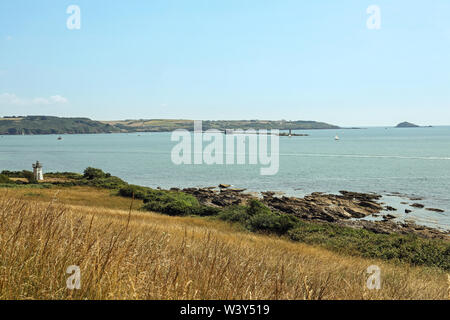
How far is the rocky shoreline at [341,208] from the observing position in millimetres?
32219

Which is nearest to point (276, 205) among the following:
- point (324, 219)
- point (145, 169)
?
point (324, 219)

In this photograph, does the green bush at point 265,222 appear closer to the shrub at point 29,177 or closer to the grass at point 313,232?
the grass at point 313,232

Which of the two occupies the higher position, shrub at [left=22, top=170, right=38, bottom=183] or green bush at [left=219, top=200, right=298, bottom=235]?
shrub at [left=22, top=170, right=38, bottom=183]

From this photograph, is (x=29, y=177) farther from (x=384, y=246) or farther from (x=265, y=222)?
(x=384, y=246)

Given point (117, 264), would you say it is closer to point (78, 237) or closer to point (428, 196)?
point (78, 237)

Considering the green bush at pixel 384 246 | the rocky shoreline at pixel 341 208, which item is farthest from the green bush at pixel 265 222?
the rocky shoreline at pixel 341 208

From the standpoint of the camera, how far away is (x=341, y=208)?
40062 mm

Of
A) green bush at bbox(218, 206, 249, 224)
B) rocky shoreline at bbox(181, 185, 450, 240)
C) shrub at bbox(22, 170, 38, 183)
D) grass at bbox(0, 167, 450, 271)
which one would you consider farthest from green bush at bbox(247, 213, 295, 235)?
shrub at bbox(22, 170, 38, 183)

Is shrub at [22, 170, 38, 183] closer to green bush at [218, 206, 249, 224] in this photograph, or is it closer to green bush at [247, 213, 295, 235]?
green bush at [218, 206, 249, 224]

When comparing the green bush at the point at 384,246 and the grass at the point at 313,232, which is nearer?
the green bush at the point at 384,246

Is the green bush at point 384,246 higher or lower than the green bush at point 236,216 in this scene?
higher

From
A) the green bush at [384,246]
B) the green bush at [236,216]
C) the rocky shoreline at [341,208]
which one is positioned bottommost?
the rocky shoreline at [341,208]

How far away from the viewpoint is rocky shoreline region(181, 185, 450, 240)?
32219 millimetres

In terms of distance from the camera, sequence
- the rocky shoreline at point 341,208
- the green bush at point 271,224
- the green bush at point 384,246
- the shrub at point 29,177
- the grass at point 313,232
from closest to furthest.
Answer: the green bush at point 384,246, the grass at point 313,232, the green bush at point 271,224, the rocky shoreline at point 341,208, the shrub at point 29,177
